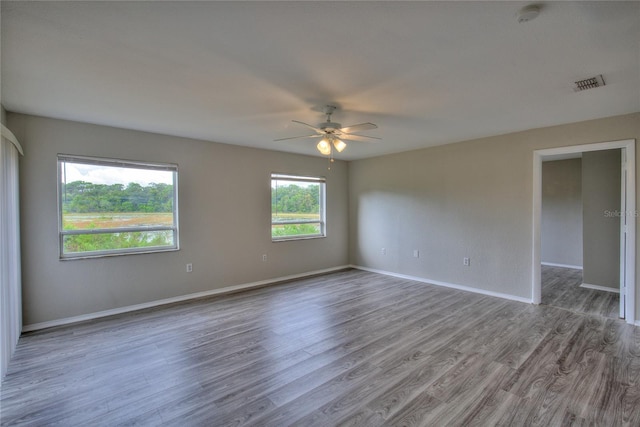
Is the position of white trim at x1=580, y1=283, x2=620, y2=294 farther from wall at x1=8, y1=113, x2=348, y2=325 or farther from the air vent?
wall at x1=8, y1=113, x2=348, y2=325

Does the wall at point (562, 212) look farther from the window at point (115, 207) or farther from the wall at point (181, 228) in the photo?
the window at point (115, 207)

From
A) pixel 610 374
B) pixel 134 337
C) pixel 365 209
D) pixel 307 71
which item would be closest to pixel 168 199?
pixel 134 337

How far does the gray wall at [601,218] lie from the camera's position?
15.3 feet

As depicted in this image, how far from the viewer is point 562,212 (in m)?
6.56

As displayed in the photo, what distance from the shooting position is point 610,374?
95.3 inches

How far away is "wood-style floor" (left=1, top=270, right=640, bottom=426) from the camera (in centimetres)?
200

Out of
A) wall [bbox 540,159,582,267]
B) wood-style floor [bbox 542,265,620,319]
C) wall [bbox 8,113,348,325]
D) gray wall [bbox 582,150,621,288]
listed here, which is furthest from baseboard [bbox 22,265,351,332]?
wall [bbox 540,159,582,267]

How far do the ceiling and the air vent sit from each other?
0.05 meters

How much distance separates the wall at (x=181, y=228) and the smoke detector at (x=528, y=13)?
13.8 ft

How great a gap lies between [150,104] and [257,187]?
2407 millimetres

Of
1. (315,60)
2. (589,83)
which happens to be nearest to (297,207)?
(315,60)

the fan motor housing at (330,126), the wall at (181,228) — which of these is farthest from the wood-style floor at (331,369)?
the fan motor housing at (330,126)

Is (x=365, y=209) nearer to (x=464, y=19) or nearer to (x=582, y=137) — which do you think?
(x=582, y=137)

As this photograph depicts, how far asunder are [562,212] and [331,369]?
22.3 ft
